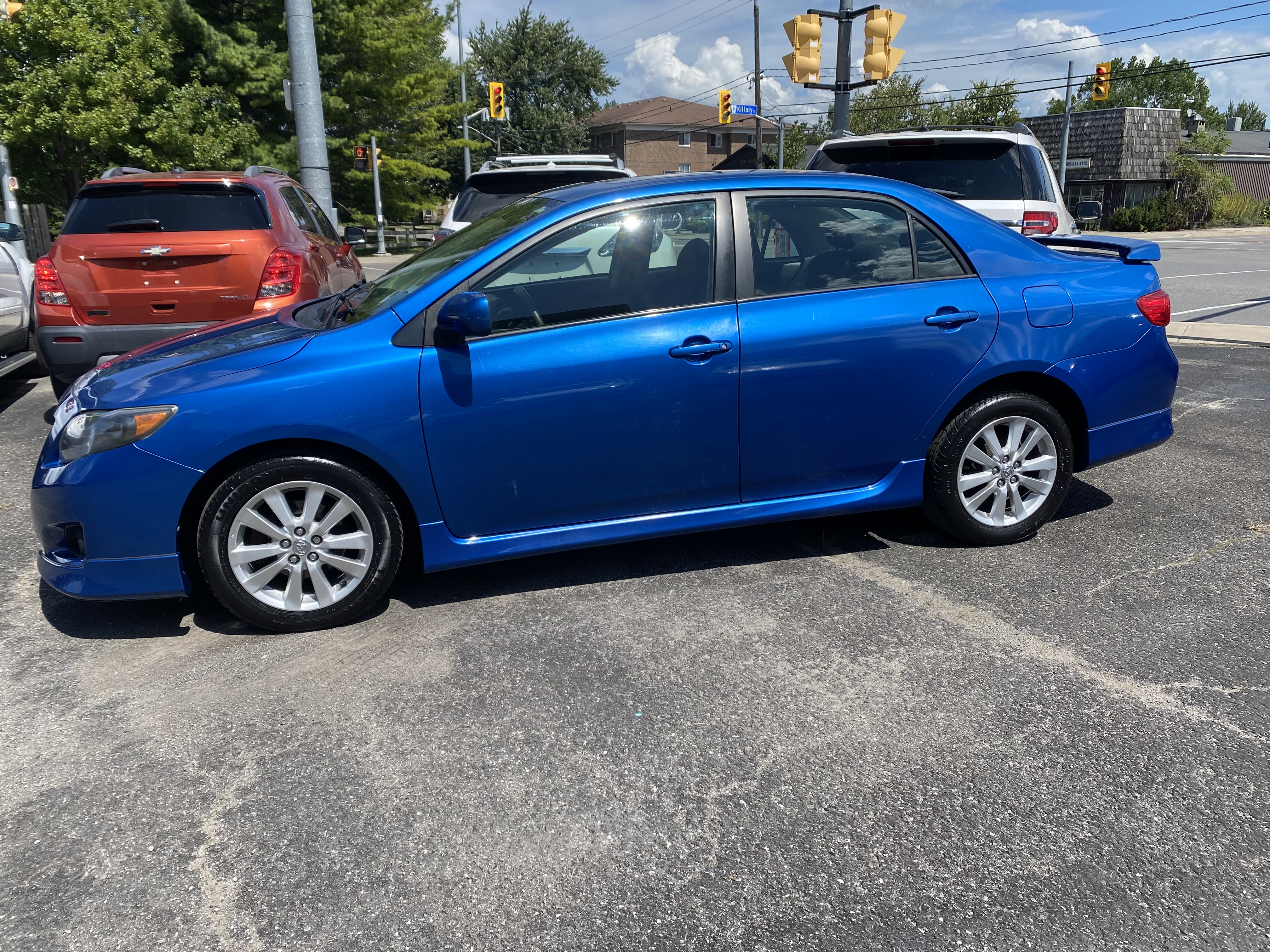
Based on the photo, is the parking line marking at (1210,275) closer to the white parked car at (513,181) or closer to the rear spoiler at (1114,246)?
the white parked car at (513,181)

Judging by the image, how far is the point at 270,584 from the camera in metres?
3.76

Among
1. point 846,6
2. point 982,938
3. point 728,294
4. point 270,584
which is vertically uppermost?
point 846,6

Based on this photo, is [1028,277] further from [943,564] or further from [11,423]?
[11,423]

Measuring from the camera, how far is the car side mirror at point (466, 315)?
3.59m

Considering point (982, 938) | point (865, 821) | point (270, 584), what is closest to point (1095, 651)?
point (865, 821)

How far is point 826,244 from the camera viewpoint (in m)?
4.22

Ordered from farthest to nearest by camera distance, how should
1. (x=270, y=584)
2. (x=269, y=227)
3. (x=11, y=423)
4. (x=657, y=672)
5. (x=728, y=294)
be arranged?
1. (x=11, y=423)
2. (x=269, y=227)
3. (x=728, y=294)
4. (x=270, y=584)
5. (x=657, y=672)

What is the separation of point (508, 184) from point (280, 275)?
3.68m

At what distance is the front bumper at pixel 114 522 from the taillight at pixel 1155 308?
13.3 feet

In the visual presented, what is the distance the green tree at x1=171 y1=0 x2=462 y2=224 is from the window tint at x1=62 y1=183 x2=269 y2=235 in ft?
69.5

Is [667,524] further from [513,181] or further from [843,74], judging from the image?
[843,74]

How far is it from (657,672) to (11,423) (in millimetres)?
6315

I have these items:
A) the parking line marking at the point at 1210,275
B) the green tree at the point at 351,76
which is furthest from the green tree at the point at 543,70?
the parking line marking at the point at 1210,275

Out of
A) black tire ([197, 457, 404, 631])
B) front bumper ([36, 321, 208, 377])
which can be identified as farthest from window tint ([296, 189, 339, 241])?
black tire ([197, 457, 404, 631])
